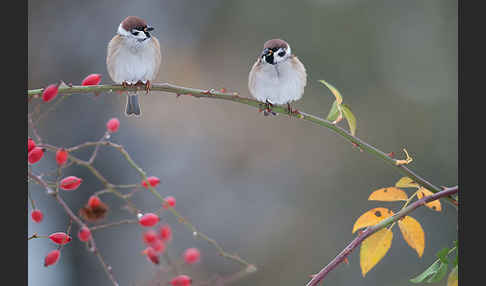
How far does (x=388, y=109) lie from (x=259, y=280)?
94 cm

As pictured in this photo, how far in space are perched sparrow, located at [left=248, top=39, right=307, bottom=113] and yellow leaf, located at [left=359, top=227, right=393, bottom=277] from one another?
0.73m

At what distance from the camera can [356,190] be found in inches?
91.9

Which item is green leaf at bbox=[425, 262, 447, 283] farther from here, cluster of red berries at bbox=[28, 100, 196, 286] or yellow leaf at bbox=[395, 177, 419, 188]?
cluster of red berries at bbox=[28, 100, 196, 286]

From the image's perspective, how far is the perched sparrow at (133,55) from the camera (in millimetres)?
1135

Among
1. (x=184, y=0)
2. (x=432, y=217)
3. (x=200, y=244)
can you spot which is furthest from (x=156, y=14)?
(x=432, y=217)

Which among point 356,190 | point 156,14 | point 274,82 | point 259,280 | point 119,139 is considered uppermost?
point 156,14

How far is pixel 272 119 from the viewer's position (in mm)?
2449

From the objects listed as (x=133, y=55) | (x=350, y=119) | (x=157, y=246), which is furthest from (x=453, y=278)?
(x=133, y=55)

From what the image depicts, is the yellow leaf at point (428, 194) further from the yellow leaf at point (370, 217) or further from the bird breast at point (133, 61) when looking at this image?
the bird breast at point (133, 61)

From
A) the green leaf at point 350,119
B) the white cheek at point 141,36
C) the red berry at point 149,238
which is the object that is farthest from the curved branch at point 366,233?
the white cheek at point 141,36

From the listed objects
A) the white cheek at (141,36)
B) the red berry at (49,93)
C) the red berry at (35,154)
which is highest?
the white cheek at (141,36)

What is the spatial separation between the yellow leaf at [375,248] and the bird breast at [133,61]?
0.74 metres

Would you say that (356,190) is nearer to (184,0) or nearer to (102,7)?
(184,0)

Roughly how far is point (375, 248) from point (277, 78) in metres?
0.78
